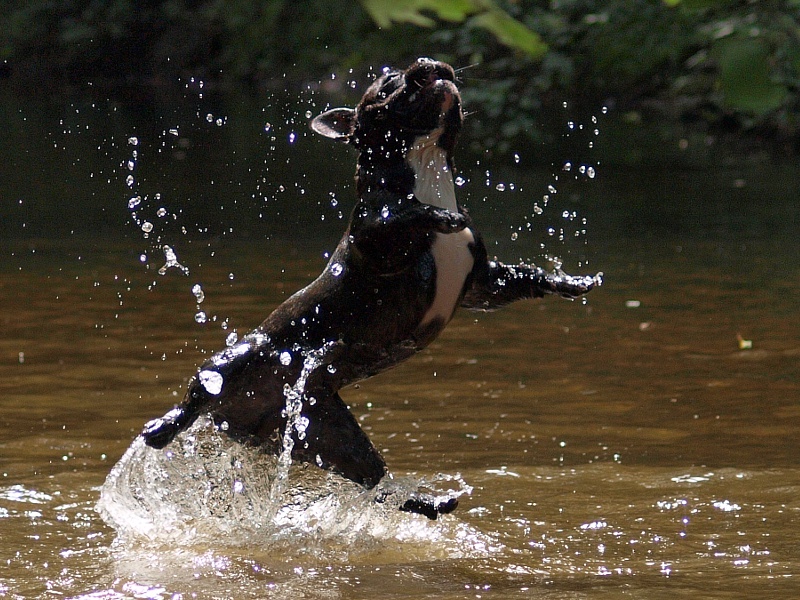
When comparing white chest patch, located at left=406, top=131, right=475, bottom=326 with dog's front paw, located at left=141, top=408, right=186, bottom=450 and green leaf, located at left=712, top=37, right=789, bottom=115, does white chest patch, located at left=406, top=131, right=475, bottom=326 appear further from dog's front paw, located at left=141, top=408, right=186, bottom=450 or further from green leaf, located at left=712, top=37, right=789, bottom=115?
green leaf, located at left=712, top=37, right=789, bottom=115

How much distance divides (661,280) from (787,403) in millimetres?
3464

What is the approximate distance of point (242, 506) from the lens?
15.1ft

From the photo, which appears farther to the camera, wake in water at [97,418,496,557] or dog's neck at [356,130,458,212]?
wake in water at [97,418,496,557]

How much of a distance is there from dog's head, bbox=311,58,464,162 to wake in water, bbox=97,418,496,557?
1.07 m

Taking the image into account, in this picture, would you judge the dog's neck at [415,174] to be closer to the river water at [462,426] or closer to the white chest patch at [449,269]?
the white chest patch at [449,269]

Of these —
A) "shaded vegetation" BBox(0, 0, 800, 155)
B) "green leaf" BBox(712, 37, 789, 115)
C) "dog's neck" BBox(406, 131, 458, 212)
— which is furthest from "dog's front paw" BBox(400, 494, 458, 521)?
"green leaf" BBox(712, 37, 789, 115)

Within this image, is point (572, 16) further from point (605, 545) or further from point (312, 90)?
point (312, 90)

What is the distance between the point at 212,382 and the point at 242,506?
0.54 meters

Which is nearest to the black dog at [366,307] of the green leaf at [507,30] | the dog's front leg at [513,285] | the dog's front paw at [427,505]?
the dog's front paw at [427,505]

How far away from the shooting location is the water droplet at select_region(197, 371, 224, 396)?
4.31 m

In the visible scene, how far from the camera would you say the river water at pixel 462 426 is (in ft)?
13.8

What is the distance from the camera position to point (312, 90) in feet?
106

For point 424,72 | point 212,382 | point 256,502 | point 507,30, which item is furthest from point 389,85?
point 507,30

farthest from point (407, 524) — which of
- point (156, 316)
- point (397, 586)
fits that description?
point (156, 316)
